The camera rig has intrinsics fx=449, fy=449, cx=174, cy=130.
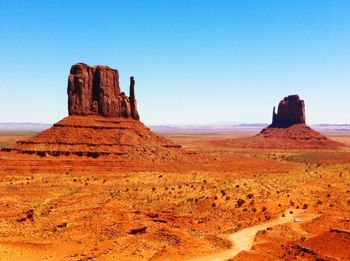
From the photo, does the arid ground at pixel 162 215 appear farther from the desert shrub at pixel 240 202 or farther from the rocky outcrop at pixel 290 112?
the rocky outcrop at pixel 290 112

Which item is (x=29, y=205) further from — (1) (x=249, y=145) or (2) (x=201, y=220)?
(1) (x=249, y=145)

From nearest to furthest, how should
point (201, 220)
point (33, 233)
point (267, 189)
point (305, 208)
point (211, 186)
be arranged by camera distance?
point (33, 233)
point (201, 220)
point (305, 208)
point (267, 189)
point (211, 186)

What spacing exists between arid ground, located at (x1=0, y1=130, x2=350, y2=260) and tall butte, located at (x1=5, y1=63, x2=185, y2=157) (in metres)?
5.19

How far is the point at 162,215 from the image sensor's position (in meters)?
38.9

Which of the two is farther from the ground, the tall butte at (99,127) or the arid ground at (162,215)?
the tall butte at (99,127)

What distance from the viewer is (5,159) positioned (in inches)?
2825

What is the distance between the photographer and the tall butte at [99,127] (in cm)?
7550

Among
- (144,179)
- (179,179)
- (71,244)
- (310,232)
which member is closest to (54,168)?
(144,179)

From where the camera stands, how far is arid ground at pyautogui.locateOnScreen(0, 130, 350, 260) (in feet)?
94.0

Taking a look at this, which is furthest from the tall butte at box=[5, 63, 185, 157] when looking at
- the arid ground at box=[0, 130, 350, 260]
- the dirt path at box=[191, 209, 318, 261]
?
the dirt path at box=[191, 209, 318, 261]

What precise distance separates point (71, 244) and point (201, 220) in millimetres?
11553

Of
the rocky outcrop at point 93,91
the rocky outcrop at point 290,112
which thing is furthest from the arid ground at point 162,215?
the rocky outcrop at point 290,112

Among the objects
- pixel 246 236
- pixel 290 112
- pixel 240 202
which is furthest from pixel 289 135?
pixel 246 236

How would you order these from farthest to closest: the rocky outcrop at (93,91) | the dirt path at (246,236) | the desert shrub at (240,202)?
the rocky outcrop at (93,91)
the desert shrub at (240,202)
the dirt path at (246,236)
